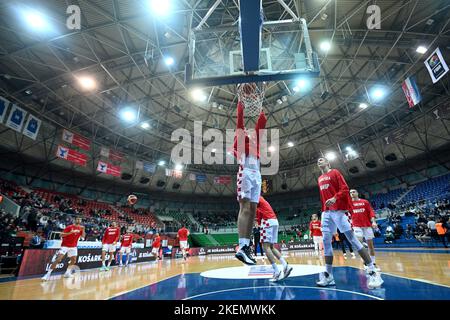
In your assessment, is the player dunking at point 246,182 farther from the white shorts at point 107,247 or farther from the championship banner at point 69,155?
the championship banner at point 69,155

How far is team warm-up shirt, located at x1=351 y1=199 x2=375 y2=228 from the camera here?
704 cm

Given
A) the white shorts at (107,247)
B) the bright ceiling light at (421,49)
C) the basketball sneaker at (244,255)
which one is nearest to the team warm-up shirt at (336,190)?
the basketball sneaker at (244,255)

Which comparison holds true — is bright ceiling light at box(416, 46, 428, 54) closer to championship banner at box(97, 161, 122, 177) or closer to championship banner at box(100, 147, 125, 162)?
championship banner at box(100, 147, 125, 162)

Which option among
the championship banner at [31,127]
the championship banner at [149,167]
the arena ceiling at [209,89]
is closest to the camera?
the arena ceiling at [209,89]

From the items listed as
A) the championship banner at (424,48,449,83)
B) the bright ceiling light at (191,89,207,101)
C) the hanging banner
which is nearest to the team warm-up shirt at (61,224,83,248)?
the bright ceiling light at (191,89,207,101)

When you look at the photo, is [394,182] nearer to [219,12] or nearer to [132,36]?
[219,12]

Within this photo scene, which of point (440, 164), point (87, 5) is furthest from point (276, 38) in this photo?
point (440, 164)

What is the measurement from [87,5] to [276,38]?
10.9 meters

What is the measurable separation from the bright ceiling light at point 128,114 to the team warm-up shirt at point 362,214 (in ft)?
60.4

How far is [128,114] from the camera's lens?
66.1 feet

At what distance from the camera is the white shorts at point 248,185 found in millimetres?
3416

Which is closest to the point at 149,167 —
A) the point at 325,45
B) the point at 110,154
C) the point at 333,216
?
the point at 110,154

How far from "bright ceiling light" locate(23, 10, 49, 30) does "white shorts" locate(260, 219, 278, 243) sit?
48.1ft

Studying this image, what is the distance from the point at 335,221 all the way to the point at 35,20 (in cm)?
1612
